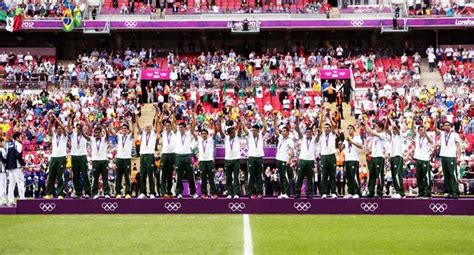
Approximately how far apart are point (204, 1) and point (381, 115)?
18.0 m

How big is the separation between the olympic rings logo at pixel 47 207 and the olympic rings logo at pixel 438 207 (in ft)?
32.3

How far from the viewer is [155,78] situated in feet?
177

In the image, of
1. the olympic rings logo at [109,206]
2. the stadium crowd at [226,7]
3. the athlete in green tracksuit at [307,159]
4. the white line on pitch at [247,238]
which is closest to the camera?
the white line on pitch at [247,238]

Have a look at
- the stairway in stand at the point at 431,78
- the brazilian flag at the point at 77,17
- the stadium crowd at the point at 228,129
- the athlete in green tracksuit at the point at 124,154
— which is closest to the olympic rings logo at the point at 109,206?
the athlete in green tracksuit at the point at 124,154

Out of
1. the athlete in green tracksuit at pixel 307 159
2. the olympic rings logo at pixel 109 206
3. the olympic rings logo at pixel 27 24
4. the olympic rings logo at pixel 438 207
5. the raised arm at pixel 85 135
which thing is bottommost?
the olympic rings logo at pixel 438 207

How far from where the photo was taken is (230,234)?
21.1 m

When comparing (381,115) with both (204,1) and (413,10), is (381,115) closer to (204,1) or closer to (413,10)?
(413,10)

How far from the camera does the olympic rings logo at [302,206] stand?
26.4 meters

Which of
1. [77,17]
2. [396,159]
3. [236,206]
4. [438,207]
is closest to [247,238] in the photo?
[236,206]

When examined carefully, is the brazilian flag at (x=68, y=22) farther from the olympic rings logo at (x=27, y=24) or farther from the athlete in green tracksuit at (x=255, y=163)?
the athlete in green tracksuit at (x=255, y=163)

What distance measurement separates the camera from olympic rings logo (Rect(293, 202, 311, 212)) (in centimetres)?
2638

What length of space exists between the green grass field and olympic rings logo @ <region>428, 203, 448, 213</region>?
50.7 inches

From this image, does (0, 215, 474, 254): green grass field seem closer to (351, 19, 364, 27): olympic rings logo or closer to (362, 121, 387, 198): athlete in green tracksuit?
(362, 121, 387, 198): athlete in green tracksuit

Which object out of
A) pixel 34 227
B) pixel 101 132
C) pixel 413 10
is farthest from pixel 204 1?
pixel 34 227
